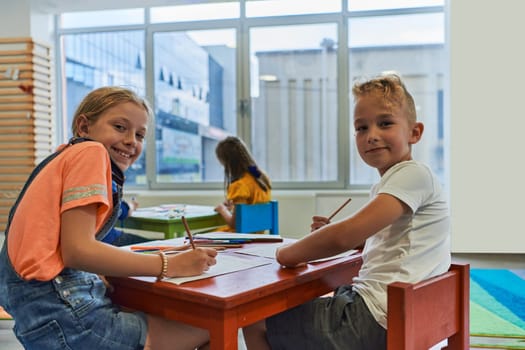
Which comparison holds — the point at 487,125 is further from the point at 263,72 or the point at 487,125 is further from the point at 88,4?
the point at 88,4

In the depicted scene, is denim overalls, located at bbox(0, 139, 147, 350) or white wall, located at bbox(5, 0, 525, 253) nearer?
denim overalls, located at bbox(0, 139, 147, 350)

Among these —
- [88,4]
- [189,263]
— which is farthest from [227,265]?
[88,4]

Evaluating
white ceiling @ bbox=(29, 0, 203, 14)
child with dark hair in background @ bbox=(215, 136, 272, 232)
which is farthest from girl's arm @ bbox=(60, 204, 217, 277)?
white ceiling @ bbox=(29, 0, 203, 14)

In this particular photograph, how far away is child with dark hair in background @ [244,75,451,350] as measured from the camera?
1110 mm

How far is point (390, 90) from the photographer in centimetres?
128

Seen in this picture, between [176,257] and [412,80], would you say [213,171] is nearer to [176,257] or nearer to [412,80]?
[412,80]

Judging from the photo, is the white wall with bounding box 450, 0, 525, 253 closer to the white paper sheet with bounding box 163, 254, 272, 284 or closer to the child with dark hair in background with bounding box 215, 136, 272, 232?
the child with dark hair in background with bounding box 215, 136, 272, 232

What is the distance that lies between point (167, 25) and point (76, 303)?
4801mm

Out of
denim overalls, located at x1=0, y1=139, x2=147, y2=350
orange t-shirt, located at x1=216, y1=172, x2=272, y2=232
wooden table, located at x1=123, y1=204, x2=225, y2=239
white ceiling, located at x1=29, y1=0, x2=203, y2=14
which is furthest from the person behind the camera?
white ceiling, located at x1=29, y1=0, x2=203, y2=14

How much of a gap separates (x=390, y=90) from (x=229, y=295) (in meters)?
0.70

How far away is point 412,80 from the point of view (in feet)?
16.7

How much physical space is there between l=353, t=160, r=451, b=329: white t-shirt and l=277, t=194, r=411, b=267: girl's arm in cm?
3

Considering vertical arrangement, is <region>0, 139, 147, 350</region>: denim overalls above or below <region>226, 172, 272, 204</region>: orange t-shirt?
below

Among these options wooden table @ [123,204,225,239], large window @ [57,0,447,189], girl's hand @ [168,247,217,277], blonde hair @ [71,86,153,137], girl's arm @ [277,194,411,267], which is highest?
large window @ [57,0,447,189]
